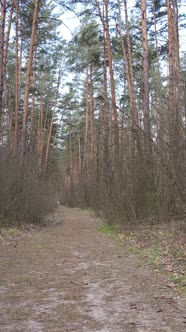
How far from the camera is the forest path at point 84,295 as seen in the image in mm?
4172

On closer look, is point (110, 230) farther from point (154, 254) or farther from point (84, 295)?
point (84, 295)

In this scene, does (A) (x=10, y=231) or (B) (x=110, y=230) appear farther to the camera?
(B) (x=110, y=230)

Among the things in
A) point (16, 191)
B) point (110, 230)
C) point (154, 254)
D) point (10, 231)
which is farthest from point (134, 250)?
point (16, 191)

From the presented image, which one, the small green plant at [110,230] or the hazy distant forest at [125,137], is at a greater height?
the hazy distant forest at [125,137]

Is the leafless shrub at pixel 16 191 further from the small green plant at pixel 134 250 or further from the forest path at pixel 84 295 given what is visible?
the small green plant at pixel 134 250

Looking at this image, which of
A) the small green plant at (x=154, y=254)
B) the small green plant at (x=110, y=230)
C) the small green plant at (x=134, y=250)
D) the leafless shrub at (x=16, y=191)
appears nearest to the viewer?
the small green plant at (x=154, y=254)

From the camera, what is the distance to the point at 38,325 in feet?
13.7

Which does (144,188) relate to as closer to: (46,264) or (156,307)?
(46,264)

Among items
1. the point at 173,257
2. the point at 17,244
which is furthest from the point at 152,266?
the point at 17,244

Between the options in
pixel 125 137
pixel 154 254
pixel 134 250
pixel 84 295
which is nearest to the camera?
pixel 84 295

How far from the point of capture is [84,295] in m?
5.30

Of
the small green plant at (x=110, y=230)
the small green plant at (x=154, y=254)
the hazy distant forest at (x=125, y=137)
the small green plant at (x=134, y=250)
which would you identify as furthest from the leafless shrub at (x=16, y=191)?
the small green plant at (x=154, y=254)

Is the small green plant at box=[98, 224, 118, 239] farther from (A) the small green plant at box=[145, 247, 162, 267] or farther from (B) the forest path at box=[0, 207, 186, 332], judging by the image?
(A) the small green plant at box=[145, 247, 162, 267]

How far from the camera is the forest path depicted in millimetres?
4172
